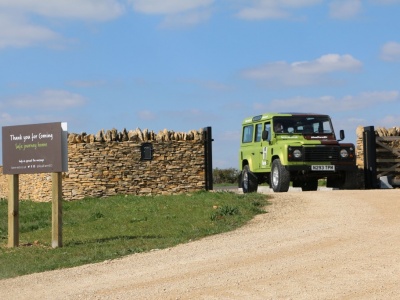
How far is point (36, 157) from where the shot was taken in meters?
17.3

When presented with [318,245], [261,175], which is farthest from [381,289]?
[261,175]

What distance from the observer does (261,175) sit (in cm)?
2528

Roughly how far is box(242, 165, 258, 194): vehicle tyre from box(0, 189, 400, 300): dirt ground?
841cm

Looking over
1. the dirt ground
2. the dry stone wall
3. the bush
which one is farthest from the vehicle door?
the bush

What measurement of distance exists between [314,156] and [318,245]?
10626 mm

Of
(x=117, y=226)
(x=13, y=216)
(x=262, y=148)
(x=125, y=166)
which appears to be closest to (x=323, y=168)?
(x=262, y=148)

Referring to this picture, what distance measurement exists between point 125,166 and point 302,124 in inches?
269

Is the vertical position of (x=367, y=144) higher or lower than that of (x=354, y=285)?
higher

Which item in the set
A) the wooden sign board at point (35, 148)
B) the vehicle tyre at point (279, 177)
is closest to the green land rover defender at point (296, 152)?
the vehicle tyre at point (279, 177)

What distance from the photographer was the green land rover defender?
76.2 ft

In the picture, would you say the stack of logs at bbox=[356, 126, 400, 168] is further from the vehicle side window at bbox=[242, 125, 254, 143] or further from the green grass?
the green grass

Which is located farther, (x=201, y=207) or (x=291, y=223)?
(x=201, y=207)

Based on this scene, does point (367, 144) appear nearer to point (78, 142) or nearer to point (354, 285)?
point (78, 142)

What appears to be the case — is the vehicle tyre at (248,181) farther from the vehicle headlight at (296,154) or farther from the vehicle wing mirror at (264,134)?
the vehicle headlight at (296,154)
